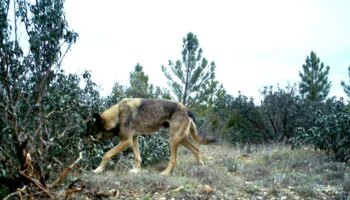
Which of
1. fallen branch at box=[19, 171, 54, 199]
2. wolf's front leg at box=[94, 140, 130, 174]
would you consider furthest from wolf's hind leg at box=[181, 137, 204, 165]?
fallen branch at box=[19, 171, 54, 199]

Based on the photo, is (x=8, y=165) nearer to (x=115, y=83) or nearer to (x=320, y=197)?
(x=320, y=197)

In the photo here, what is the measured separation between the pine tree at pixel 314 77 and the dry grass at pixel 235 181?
17663mm

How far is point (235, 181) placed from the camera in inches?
354

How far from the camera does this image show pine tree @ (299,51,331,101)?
29.6 metres

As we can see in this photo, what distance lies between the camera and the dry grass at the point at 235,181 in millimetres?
7660

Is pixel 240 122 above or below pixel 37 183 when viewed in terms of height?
above

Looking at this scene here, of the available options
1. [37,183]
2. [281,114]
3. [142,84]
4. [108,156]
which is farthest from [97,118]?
[142,84]

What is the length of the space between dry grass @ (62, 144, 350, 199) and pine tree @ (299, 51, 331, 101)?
1766 cm

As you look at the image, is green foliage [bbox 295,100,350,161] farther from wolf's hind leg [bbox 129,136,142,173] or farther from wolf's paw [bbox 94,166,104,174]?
wolf's paw [bbox 94,166,104,174]

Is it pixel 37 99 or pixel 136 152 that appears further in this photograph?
pixel 136 152

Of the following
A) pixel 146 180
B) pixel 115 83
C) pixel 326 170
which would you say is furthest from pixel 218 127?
pixel 146 180

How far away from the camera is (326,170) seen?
424 inches

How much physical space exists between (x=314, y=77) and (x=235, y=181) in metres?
22.3

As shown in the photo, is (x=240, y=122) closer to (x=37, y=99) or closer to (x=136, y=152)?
(x=136, y=152)
